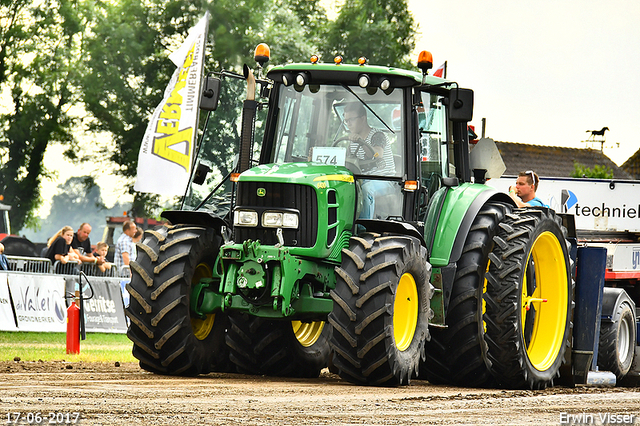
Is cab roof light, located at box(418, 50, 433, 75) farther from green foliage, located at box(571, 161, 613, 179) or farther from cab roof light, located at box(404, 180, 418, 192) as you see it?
green foliage, located at box(571, 161, 613, 179)

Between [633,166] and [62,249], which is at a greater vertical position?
[633,166]

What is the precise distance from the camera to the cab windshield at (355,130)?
28.3 feet

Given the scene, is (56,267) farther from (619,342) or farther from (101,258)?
(619,342)

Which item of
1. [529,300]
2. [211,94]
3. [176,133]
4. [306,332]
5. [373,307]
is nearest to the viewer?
[373,307]

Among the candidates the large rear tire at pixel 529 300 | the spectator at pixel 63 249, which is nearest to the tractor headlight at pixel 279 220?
the large rear tire at pixel 529 300

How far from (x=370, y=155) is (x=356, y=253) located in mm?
1166

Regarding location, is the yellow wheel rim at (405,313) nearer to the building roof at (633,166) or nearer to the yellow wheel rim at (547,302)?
the yellow wheel rim at (547,302)

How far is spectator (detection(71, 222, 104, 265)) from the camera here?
1717 cm

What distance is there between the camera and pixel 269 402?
21.5ft

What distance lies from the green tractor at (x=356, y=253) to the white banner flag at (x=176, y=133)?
28.1 ft

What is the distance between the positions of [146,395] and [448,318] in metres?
3.11

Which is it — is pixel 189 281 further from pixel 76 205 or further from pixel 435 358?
pixel 76 205

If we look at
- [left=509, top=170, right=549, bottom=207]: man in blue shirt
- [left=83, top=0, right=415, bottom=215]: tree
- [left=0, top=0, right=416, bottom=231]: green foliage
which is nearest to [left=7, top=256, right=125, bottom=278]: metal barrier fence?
[left=509, top=170, right=549, bottom=207]: man in blue shirt

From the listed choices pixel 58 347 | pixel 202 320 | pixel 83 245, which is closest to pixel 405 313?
pixel 202 320
